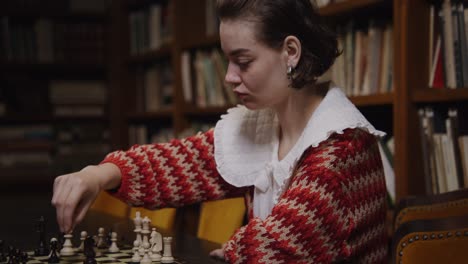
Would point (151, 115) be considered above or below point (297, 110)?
above

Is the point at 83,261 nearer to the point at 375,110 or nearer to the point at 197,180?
the point at 197,180

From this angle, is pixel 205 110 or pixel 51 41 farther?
pixel 51 41

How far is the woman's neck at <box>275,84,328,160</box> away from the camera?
1.57 metres

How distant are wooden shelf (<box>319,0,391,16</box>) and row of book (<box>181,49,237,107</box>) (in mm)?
830

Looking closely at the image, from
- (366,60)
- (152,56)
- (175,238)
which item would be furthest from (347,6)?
(152,56)

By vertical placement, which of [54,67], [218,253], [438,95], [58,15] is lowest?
[218,253]

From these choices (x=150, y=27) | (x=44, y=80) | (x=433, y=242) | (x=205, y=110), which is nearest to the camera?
(x=433, y=242)

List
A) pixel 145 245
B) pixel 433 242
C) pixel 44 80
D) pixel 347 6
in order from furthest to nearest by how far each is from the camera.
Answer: pixel 44 80 → pixel 347 6 → pixel 145 245 → pixel 433 242

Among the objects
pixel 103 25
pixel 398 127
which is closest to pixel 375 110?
pixel 398 127

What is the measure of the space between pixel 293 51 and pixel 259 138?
12.0 inches

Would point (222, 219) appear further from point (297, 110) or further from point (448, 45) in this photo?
point (448, 45)

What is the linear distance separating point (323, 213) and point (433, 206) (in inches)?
10.8

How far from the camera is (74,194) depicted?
1.40 m

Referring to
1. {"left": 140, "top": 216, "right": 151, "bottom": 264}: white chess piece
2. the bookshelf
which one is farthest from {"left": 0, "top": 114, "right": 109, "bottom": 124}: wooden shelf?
{"left": 140, "top": 216, "right": 151, "bottom": 264}: white chess piece
